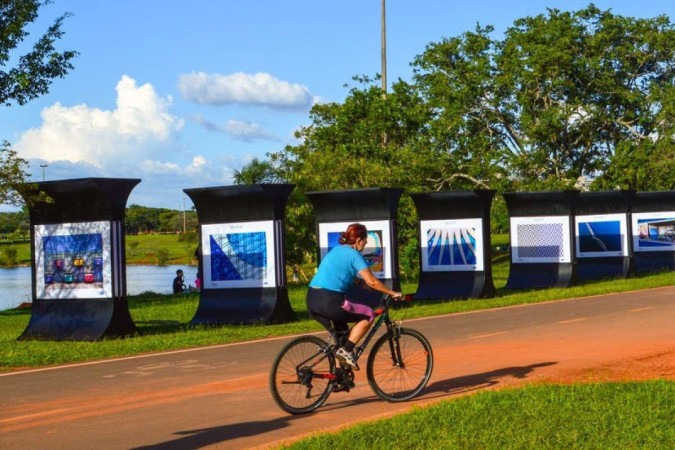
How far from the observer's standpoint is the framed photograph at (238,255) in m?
21.3

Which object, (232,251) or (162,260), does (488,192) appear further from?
(162,260)

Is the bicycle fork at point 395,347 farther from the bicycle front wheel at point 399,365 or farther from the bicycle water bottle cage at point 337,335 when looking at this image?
the bicycle water bottle cage at point 337,335

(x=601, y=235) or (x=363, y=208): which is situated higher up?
(x=363, y=208)

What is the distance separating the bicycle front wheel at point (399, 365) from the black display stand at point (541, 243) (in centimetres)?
1990

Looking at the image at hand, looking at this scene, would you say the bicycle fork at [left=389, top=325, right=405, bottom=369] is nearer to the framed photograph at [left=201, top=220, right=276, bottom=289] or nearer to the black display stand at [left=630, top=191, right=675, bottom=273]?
the framed photograph at [left=201, top=220, right=276, bottom=289]

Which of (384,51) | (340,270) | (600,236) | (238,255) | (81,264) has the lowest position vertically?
(340,270)

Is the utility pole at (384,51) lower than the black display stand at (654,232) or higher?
higher

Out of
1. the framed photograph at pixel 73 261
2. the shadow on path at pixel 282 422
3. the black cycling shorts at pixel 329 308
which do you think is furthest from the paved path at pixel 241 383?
the framed photograph at pixel 73 261

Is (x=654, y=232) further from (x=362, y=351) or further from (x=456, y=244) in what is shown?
(x=362, y=351)

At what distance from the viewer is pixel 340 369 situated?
10.4 meters

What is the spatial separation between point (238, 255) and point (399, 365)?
11079mm

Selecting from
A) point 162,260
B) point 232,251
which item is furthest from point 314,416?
point 162,260

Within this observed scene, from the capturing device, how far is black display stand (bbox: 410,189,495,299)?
2702 centimetres

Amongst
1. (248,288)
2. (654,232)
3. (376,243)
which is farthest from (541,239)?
(248,288)
